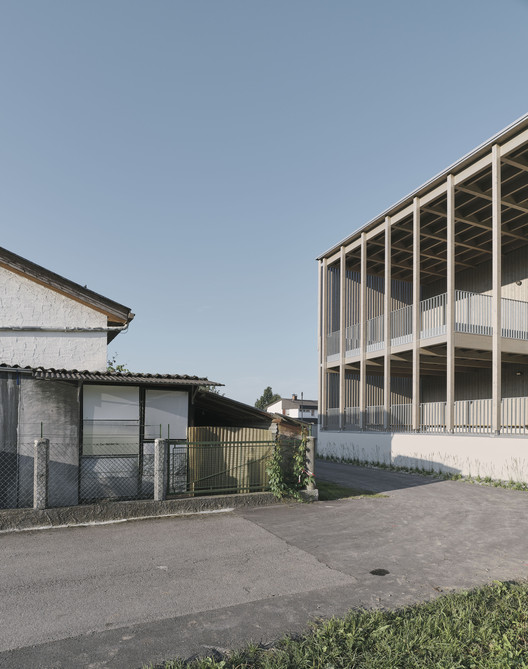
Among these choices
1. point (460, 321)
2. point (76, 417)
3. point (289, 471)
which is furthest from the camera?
point (460, 321)

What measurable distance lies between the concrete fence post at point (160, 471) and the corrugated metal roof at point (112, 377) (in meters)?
1.31

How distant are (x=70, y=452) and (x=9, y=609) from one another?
4491mm

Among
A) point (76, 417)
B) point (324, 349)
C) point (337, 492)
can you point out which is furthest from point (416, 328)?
point (76, 417)

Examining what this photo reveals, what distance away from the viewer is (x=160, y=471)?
916cm

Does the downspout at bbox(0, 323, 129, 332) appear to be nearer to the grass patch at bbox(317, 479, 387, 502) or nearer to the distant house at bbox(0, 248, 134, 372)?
the distant house at bbox(0, 248, 134, 372)

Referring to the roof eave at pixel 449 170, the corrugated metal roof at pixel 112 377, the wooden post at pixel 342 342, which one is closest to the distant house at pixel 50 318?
the corrugated metal roof at pixel 112 377

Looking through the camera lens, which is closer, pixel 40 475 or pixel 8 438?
pixel 40 475

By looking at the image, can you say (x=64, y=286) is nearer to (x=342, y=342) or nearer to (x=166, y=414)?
(x=166, y=414)

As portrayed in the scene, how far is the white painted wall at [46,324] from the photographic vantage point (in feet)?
39.1

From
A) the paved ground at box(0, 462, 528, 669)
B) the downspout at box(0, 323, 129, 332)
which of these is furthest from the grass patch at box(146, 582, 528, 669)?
the downspout at box(0, 323, 129, 332)

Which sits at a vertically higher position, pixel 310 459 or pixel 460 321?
pixel 460 321

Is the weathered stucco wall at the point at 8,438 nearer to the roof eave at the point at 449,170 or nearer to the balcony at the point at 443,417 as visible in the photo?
the balcony at the point at 443,417

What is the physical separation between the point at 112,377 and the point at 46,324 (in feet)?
13.0

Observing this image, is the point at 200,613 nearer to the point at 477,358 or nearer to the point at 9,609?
the point at 9,609
